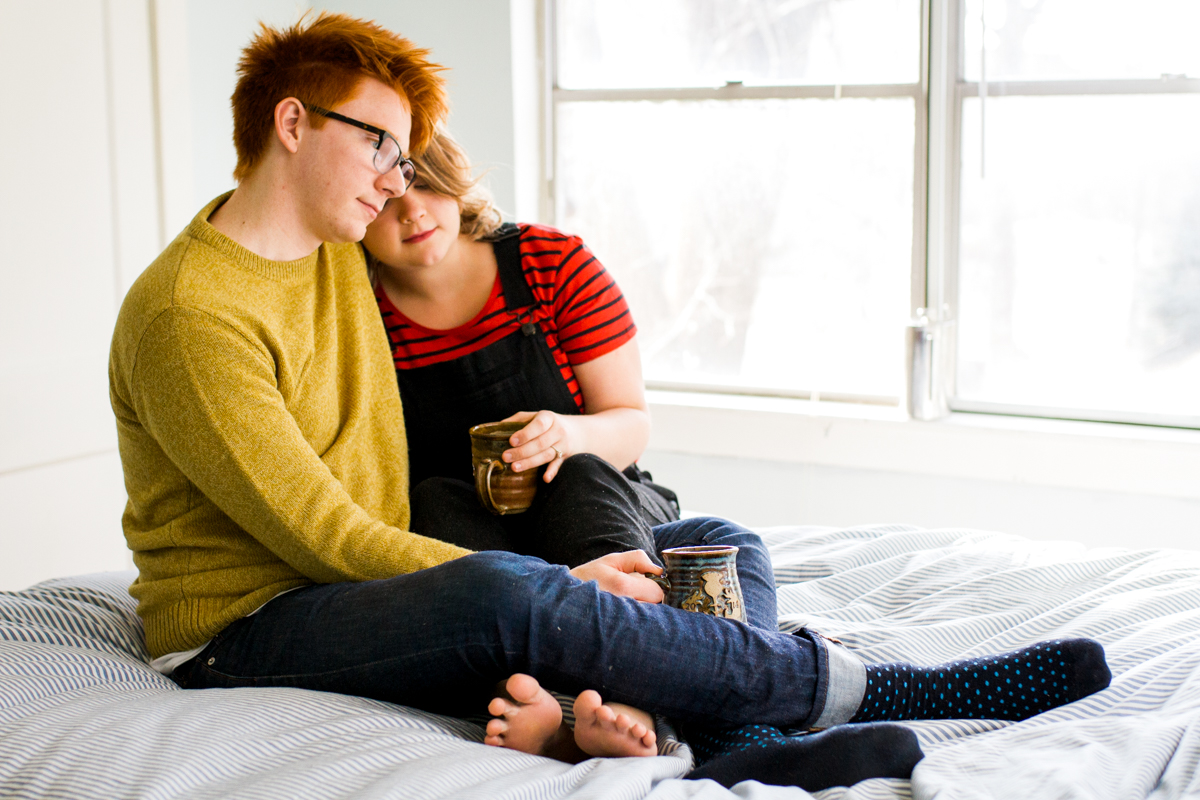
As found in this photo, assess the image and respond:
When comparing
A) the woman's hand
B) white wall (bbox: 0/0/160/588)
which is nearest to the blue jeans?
the woman's hand

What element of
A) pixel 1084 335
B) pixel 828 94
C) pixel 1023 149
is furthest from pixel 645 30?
pixel 1084 335

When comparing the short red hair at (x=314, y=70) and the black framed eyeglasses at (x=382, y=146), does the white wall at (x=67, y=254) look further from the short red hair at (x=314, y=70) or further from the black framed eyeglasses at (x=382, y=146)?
the black framed eyeglasses at (x=382, y=146)

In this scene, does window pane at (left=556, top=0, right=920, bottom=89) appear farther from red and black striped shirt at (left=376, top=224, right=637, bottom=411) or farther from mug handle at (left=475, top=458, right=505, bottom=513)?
mug handle at (left=475, top=458, right=505, bottom=513)

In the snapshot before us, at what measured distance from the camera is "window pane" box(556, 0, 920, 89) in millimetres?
2703

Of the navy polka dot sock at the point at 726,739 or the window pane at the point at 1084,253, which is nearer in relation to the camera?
the navy polka dot sock at the point at 726,739

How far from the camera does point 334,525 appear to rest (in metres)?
1.25

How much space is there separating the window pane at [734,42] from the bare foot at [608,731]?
2123 mm

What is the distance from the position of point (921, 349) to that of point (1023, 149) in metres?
0.54

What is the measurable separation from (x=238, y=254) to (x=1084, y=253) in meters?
2.06

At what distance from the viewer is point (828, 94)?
2.78 m

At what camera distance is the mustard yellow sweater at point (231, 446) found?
121cm

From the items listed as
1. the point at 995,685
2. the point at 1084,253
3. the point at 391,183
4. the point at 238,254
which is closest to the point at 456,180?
the point at 391,183

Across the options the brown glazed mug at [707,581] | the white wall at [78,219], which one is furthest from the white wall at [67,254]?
the brown glazed mug at [707,581]

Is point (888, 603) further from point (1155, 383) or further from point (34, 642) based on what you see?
point (1155, 383)
